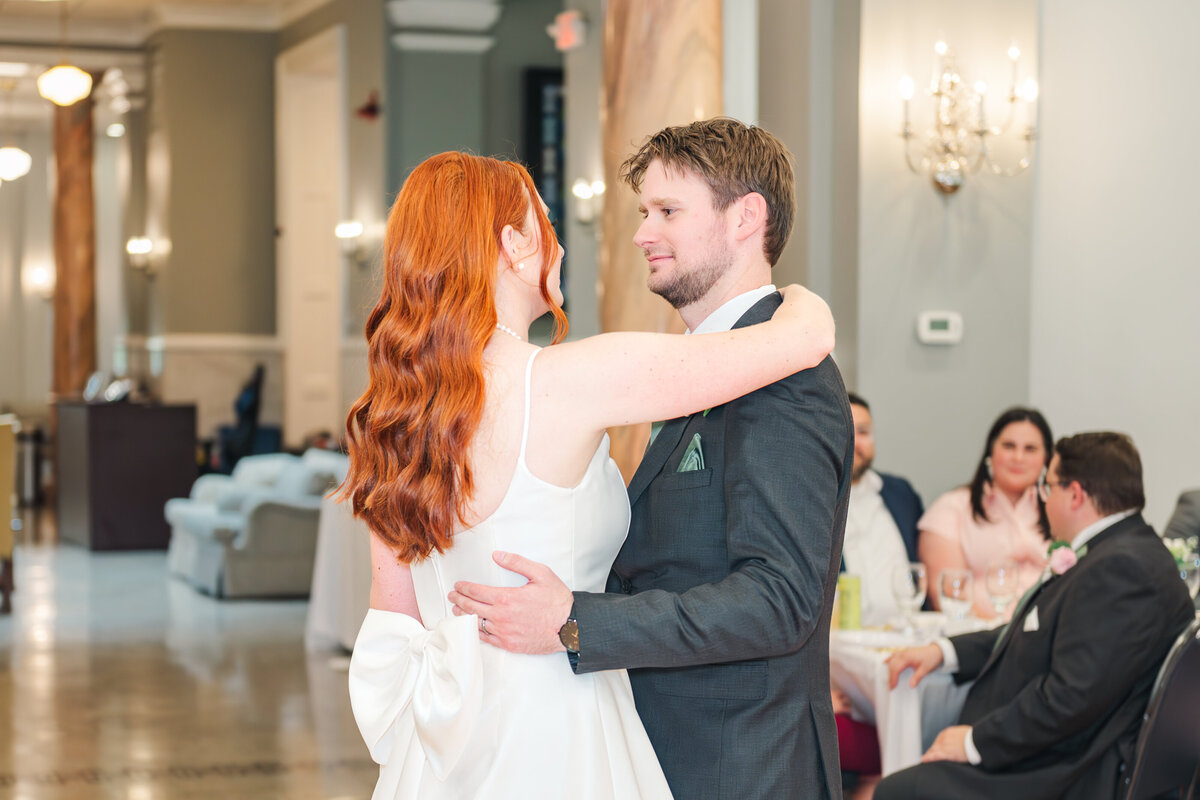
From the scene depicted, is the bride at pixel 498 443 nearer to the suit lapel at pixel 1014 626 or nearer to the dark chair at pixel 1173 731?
the dark chair at pixel 1173 731

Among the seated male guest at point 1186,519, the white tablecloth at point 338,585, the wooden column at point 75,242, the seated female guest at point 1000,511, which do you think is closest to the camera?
the seated female guest at point 1000,511

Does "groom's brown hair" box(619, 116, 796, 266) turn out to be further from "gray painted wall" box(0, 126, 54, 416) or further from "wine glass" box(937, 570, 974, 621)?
"gray painted wall" box(0, 126, 54, 416)

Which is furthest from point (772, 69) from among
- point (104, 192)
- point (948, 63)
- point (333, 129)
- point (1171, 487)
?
point (104, 192)

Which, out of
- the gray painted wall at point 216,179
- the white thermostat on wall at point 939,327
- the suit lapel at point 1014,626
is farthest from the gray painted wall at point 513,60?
the suit lapel at point 1014,626

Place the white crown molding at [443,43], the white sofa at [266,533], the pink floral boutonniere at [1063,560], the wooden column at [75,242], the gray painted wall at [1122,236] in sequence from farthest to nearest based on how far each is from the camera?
the wooden column at [75,242], the white crown molding at [443,43], the white sofa at [266,533], the gray painted wall at [1122,236], the pink floral boutonniere at [1063,560]

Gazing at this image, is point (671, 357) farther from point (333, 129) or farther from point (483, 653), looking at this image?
point (333, 129)

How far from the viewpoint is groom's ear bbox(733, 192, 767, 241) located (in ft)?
5.78

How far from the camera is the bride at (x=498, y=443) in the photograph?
161 centimetres

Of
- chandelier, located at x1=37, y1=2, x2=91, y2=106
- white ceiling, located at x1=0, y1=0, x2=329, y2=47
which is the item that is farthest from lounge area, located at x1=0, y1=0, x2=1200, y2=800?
chandelier, located at x1=37, y1=2, x2=91, y2=106

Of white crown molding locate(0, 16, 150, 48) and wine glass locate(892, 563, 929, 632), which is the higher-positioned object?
white crown molding locate(0, 16, 150, 48)

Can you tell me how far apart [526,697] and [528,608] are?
13 centimetres

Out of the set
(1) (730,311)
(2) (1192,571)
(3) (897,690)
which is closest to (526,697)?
(1) (730,311)

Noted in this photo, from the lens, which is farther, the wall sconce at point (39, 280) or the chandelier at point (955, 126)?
the wall sconce at point (39, 280)

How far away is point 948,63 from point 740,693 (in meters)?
4.44
